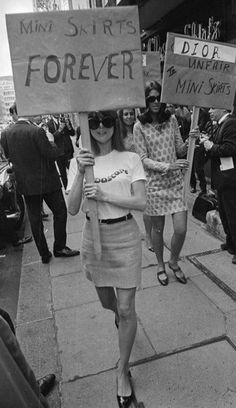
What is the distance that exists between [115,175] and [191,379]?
1395 millimetres

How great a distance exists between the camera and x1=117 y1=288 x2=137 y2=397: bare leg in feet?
6.40

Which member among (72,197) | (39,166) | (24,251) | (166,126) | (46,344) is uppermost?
(166,126)

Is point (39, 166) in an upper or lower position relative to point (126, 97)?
lower

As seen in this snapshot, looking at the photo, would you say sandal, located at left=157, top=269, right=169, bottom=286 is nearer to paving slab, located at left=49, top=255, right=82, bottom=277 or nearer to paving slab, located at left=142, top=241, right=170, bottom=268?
paving slab, located at left=142, top=241, right=170, bottom=268

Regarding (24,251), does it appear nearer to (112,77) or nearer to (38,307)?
(38,307)

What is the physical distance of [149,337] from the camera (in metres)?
2.59

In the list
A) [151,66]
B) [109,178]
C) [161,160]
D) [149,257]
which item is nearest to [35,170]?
[161,160]

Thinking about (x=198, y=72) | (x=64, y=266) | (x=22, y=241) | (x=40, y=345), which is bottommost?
(x=22, y=241)

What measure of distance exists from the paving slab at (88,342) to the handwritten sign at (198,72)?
1.90 metres

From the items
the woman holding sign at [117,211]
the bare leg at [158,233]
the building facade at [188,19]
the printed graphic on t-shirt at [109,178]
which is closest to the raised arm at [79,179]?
the woman holding sign at [117,211]

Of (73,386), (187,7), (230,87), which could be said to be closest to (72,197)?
(73,386)

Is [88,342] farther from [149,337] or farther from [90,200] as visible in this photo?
[90,200]

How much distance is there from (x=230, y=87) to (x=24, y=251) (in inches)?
133

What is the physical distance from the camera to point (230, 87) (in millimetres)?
2977
